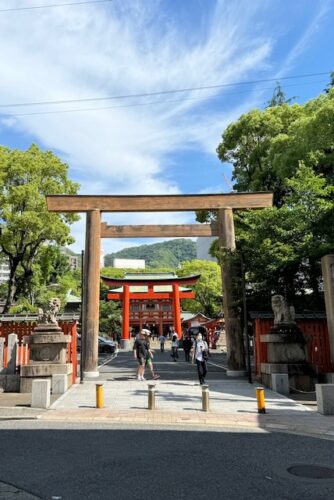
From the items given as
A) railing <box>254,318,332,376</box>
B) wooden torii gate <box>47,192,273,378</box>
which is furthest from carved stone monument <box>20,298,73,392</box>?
railing <box>254,318,332,376</box>

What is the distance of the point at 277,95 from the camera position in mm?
29594

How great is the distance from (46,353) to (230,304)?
726 centimetres

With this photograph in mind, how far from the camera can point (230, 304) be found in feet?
54.9

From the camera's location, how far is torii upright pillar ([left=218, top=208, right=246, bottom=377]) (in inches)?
641

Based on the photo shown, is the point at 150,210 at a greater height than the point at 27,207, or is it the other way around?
the point at 27,207

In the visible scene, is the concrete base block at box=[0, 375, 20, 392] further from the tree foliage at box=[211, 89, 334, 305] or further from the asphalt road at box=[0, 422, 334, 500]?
the tree foliage at box=[211, 89, 334, 305]

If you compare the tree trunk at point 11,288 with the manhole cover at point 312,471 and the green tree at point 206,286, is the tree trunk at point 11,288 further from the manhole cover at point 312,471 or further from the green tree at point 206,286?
the green tree at point 206,286

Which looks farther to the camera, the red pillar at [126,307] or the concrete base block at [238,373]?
the red pillar at [126,307]

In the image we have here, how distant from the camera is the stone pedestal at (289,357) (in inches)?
510

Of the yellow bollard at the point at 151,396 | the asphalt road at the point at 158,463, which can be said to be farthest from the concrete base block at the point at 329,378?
the yellow bollard at the point at 151,396

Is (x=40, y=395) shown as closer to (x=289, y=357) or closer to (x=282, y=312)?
(x=289, y=357)

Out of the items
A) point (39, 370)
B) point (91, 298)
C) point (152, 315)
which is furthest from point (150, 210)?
point (152, 315)

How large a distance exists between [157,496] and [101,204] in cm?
1446

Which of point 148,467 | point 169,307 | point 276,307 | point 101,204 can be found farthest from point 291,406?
point 169,307
